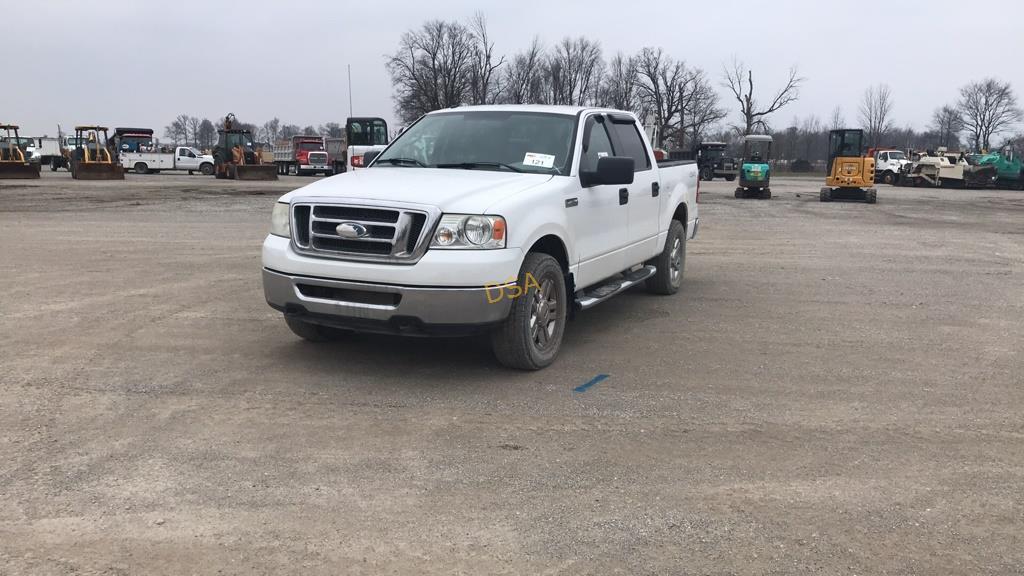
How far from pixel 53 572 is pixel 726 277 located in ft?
27.8

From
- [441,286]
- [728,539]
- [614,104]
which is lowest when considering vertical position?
[728,539]

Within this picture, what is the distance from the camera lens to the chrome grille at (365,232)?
5.11m

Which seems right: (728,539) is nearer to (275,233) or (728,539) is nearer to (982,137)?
(275,233)

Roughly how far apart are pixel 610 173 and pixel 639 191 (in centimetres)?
131

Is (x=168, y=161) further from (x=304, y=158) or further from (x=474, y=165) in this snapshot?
(x=474, y=165)

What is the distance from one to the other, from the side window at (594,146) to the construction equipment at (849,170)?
22050 mm

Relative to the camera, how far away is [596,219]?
21.2 feet

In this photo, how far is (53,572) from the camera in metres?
3.02

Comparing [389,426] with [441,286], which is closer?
[389,426]

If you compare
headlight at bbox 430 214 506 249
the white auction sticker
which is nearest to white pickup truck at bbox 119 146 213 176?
the white auction sticker

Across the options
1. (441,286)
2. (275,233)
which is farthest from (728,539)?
(275,233)

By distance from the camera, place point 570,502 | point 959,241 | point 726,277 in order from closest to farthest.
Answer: point 570,502, point 726,277, point 959,241

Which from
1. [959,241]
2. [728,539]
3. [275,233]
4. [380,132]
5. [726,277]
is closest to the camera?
[728,539]

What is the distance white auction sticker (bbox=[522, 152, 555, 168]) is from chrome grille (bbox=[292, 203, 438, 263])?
1.40 metres
